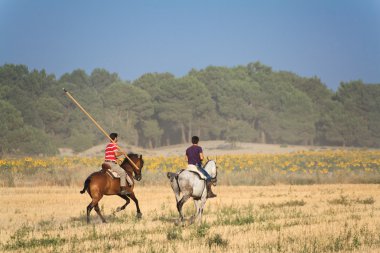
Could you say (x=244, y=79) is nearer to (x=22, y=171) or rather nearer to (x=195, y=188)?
(x=22, y=171)

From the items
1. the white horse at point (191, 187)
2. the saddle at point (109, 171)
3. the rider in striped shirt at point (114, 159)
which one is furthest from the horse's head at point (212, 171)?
the saddle at point (109, 171)

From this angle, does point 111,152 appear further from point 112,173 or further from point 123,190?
point 123,190

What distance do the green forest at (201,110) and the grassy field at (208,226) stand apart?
66.2 m

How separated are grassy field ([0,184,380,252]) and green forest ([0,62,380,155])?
217 ft

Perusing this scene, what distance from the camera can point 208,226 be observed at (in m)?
17.6

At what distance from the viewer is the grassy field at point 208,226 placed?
14.3 meters

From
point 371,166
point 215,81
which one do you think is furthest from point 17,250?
point 215,81

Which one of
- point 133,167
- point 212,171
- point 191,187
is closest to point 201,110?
point 133,167

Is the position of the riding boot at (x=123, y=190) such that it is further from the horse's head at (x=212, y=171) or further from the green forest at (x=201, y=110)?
the green forest at (x=201, y=110)

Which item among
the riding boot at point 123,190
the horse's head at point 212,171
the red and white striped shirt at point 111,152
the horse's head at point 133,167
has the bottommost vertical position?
the riding boot at point 123,190

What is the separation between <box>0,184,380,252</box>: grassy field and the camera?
14.3 metres

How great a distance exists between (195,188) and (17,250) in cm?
574

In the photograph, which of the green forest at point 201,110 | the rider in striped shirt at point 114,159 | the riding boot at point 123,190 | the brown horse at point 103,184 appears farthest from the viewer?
the green forest at point 201,110

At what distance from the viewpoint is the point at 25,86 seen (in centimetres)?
9319
